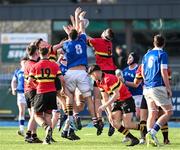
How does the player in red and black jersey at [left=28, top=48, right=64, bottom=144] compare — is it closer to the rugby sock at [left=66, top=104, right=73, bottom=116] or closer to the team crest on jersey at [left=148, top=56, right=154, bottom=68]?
the rugby sock at [left=66, top=104, right=73, bottom=116]

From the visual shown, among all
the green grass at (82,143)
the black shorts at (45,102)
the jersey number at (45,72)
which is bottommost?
the green grass at (82,143)

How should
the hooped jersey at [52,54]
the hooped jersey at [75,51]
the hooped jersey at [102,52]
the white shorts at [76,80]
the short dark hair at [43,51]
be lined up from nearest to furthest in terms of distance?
the short dark hair at [43,51] → the hooped jersey at [75,51] → the white shorts at [76,80] → the hooped jersey at [52,54] → the hooped jersey at [102,52]

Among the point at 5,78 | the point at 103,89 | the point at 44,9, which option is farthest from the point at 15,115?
the point at 103,89

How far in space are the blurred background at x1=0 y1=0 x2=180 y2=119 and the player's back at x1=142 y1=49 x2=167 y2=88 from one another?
2051 cm

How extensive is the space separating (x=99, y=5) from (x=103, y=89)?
20.7m

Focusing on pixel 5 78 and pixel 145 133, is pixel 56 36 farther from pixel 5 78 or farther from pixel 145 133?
pixel 145 133

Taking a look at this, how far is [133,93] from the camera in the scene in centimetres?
2080

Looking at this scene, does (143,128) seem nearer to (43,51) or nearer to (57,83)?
(57,83)

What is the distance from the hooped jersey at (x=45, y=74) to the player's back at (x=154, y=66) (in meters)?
1.91

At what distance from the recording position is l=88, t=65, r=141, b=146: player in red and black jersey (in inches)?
692

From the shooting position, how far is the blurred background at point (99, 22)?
126 ft

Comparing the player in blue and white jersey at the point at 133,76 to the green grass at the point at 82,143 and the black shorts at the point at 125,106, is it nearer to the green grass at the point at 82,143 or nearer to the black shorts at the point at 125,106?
the green grass at the point at 82,143

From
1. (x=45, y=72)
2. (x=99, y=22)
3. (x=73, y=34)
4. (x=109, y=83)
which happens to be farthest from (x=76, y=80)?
(x=99, y=22)

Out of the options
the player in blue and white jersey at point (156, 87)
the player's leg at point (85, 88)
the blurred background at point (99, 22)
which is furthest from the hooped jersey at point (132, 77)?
the blurred background at point (99, 22)
